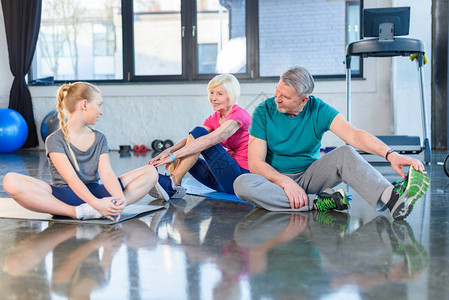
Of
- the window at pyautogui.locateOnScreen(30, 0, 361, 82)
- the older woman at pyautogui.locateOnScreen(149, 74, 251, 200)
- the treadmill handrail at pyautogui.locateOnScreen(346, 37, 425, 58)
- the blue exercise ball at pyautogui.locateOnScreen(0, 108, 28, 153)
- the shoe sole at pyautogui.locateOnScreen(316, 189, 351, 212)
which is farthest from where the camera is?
the window at pyautogui.locateOnScreen(30, 0, 361, 82)

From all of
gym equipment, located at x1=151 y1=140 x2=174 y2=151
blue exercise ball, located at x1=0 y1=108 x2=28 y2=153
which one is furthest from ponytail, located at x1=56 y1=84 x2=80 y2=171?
gym equipment, located at x1=151 y1=140 x2=174 y2=151

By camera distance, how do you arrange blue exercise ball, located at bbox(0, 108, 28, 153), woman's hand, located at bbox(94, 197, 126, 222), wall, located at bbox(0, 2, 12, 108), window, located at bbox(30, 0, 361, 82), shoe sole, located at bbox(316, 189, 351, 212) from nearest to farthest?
woman's hand, located at bbox(94, 197, 126, 222), shoe sole, located at bbox(316, 189, 351, 212), blue exercise ball, located at bbox(0, 108, 28, 153), window, located at bbox(30, 0, 361, 82), wall, located at bbox(0, 2, 12, 108)

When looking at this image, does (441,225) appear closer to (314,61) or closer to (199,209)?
(199,209)

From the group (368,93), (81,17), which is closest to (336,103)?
(368,93)

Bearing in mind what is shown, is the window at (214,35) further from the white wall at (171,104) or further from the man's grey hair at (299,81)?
the man's grey hair at (299,81)

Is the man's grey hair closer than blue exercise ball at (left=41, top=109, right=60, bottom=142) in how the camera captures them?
Yes

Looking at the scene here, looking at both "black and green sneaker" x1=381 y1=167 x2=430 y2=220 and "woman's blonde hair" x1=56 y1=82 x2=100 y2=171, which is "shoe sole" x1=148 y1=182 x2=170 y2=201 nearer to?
"woman's blonde hair" x1=56 y1=82 x2=100 y2=171

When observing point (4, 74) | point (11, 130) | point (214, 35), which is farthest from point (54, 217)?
point (4, 74)

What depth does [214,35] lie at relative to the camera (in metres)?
7.42

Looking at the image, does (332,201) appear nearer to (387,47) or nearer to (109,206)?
(109,206)

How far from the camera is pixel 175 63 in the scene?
24.5ft

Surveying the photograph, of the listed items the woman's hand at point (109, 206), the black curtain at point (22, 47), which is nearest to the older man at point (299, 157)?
the woman's hand at point (109, 206)

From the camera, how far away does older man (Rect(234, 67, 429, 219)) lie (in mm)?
2555

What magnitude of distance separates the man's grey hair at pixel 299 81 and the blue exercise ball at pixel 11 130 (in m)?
5.11
